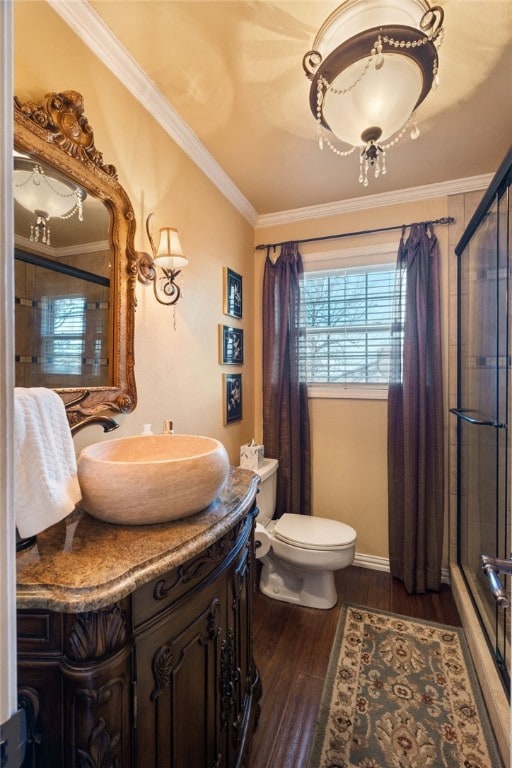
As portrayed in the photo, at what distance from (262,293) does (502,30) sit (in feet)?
5.56

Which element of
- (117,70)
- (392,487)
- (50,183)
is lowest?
(392,487)

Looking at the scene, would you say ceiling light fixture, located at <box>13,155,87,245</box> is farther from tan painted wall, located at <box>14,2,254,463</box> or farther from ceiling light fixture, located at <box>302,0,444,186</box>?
ceiling light fixture, located at <box>302,0,444,186</box>

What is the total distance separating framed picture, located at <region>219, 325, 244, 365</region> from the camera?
6.70ft

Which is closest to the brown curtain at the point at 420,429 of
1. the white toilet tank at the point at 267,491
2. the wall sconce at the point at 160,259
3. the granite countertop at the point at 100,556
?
the white toilet tank at the point at 267,491

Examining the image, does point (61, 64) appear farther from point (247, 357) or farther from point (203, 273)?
point (247, 357)

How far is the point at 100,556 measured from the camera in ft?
2.11

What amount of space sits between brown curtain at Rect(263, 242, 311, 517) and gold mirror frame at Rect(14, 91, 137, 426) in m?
1.29

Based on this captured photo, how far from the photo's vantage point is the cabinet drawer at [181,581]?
63cm

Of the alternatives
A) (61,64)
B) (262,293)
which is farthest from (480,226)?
(61,64)

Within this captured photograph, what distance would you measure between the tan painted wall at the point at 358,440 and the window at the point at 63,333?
172 cm

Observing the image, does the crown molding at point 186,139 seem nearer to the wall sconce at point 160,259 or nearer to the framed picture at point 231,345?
the wall sconce at point 160,259

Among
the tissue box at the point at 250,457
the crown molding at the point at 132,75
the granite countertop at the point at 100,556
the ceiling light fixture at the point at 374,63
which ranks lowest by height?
the tissue box at the point at 250,457

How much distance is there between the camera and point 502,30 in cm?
116

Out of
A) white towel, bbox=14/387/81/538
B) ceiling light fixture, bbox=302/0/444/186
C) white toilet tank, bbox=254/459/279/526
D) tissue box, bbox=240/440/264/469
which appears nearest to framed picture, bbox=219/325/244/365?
tissue box, bbox=240/440/264/469
